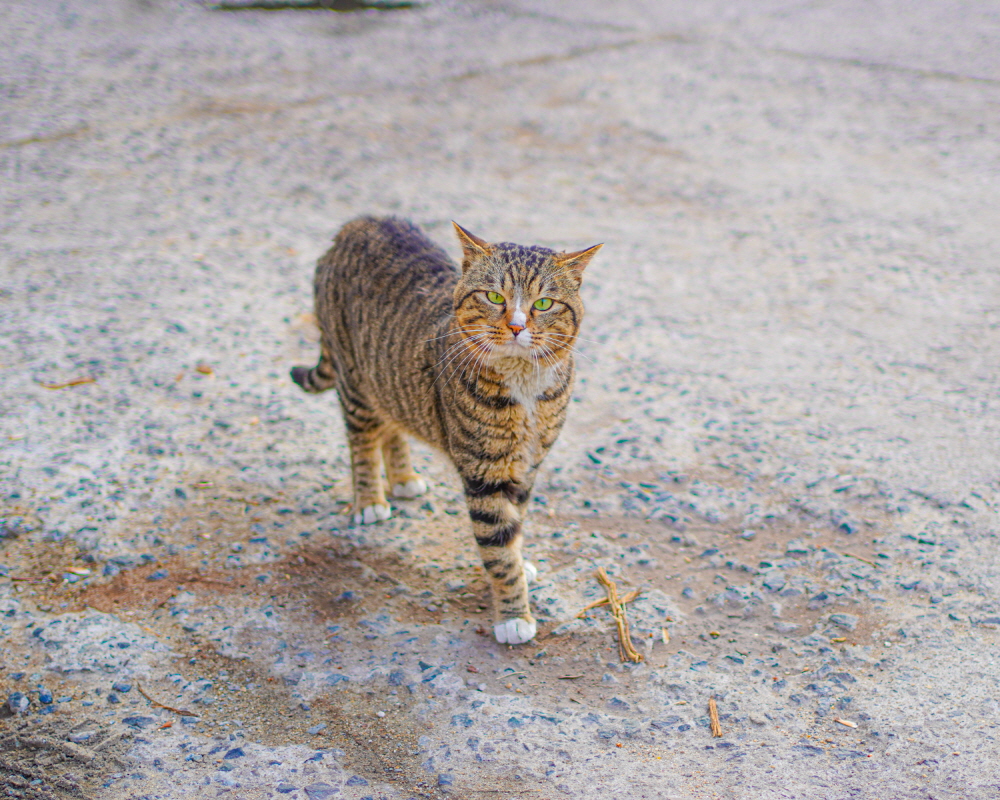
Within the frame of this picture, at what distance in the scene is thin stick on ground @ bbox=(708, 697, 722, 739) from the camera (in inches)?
121

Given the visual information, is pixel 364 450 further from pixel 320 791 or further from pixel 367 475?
pixel 320 791

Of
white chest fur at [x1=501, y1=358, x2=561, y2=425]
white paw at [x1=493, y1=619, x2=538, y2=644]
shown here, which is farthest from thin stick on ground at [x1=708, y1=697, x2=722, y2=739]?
white chest fur at [x1=501, y1=358, x2=561, y2=425]

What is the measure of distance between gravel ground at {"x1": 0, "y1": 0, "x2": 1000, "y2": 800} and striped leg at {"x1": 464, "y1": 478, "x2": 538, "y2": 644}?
0.10 meters

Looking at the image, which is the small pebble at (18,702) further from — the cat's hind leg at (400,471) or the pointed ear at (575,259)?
the pointed ear at (575,259)

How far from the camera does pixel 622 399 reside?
16.6 feet

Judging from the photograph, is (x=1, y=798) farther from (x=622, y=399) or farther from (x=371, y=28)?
(x=371, y=28)

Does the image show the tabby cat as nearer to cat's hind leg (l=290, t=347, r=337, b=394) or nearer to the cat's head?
the cat's head

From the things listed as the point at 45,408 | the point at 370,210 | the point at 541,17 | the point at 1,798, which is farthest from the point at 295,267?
the point at 541,17

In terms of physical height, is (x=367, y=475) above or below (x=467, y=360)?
below

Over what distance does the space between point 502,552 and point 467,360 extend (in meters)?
0.79

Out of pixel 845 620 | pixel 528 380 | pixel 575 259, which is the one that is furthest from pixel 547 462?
pixel 845 620

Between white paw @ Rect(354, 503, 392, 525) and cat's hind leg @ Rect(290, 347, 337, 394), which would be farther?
cat's hind leg @ Rect(290, 347, 337, 394)

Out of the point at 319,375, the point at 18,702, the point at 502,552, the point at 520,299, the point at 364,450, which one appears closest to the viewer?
the point at 18,702

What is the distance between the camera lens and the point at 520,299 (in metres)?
3.24
